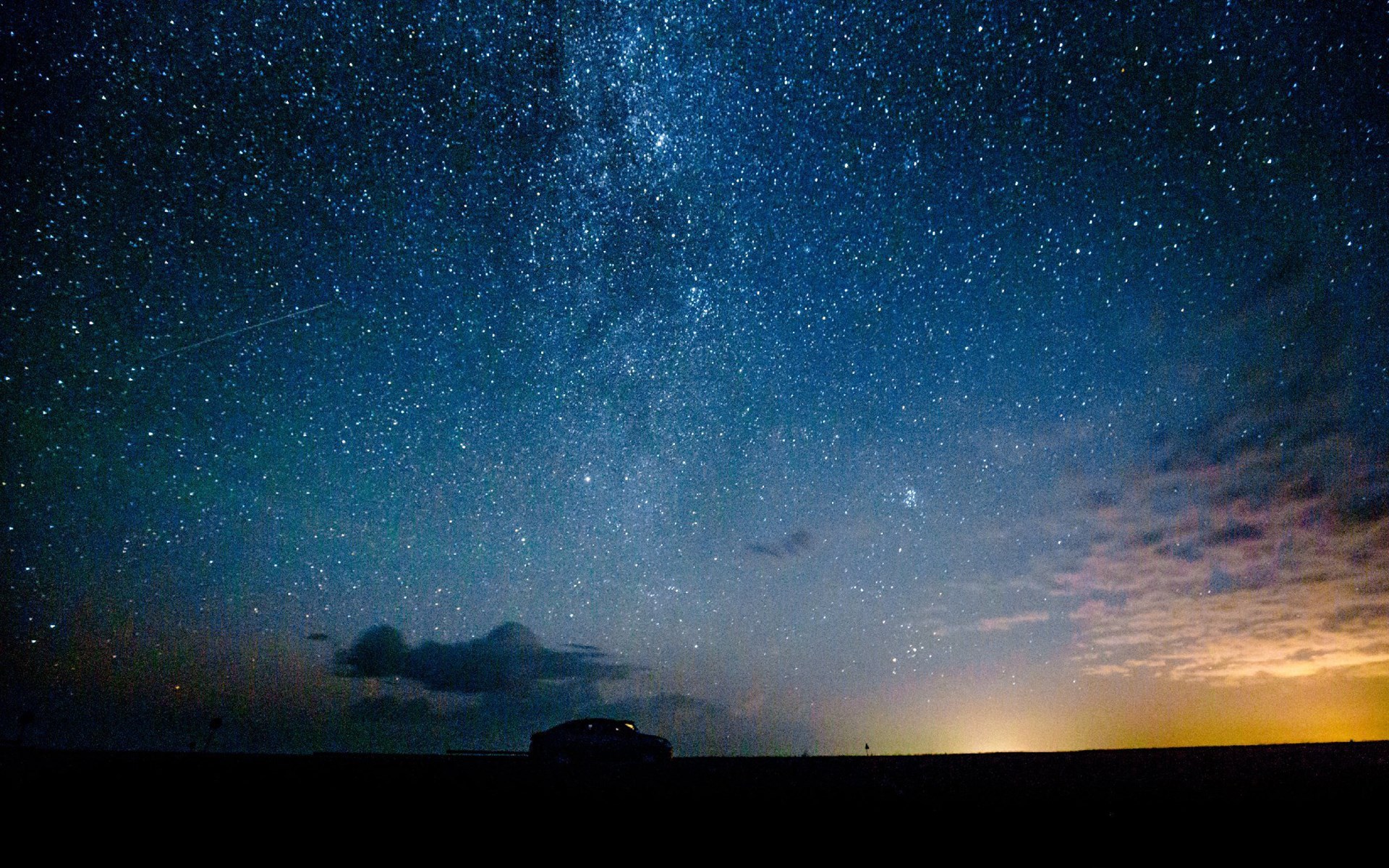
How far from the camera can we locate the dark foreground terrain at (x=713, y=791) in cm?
659

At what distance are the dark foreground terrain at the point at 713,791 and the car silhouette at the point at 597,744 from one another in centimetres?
263

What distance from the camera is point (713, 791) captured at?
9.01 metres

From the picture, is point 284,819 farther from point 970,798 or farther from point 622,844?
point 970,798

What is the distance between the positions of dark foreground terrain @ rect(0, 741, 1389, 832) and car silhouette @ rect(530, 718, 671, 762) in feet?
8.62

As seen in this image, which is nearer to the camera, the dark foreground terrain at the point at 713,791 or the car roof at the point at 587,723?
the dark foreground terrain at the point at 713,791

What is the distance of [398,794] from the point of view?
802cm

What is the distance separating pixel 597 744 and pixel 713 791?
347 inches

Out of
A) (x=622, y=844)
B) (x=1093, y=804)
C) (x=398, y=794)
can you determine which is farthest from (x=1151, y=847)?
(x=398, y=794)

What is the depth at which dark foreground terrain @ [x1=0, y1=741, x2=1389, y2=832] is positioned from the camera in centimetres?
659

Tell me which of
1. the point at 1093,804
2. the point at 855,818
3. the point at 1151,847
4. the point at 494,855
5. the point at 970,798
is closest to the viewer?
the point at 494,855

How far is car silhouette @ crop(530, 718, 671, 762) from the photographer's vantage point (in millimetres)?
16641

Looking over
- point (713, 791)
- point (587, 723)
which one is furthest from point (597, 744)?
point (713, 791)

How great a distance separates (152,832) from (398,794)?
3009 millimetres

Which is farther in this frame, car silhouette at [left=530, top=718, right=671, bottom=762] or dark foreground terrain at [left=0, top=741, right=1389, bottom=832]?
car silhouette at [left=530, top=718, right=671, bottom=762]
